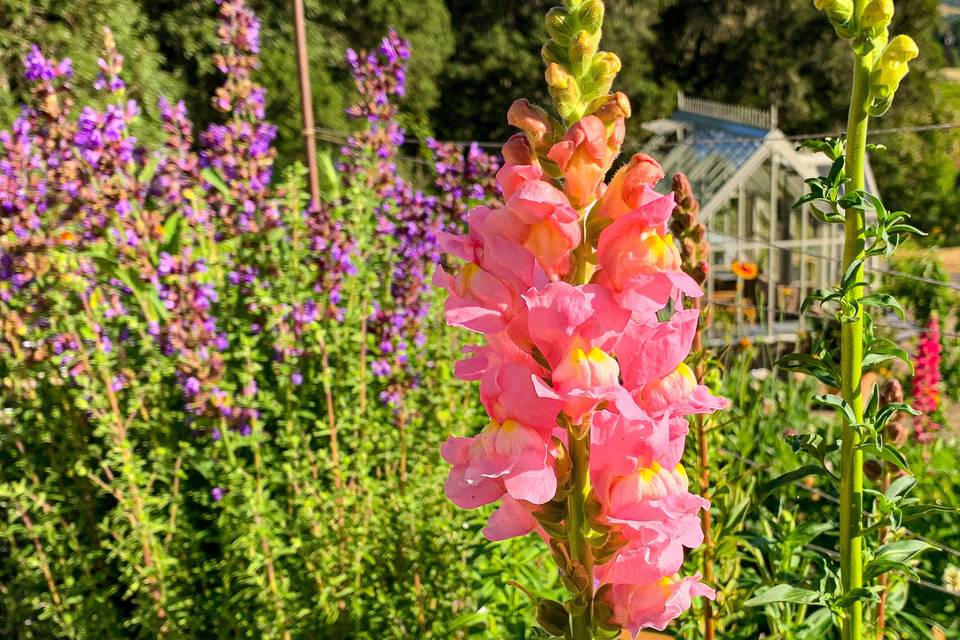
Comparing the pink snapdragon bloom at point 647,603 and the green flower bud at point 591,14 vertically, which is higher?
the green flower bud at point 591,14

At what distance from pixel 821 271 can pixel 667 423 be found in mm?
11133

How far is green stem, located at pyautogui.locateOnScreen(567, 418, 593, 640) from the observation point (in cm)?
107

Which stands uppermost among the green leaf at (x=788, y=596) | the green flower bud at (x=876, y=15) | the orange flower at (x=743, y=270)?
the green flower bud at (x=876, y=15)

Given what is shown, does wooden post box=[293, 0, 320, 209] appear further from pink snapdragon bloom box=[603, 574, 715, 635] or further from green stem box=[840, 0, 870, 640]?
pink snapdragon bloom box=[603, 574, 715, 635]

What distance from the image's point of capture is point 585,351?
100 cm

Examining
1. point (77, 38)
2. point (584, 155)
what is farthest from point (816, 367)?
point (77, 38)

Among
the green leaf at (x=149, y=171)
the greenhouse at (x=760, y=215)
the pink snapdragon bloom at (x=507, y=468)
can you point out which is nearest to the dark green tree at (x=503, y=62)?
the greenhouse at (x=760, y=215)

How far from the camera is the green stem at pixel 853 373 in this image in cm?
126

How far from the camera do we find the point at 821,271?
11.2 meters

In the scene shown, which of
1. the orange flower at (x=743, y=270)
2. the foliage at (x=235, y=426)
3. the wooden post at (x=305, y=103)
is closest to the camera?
the foliage at (x=235, y=426)

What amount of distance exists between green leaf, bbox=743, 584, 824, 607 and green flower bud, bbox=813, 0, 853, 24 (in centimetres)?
92

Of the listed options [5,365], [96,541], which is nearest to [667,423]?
[96,541]

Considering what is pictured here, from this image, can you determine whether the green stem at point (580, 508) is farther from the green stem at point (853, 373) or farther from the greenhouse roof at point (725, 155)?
the greenhouse roof at point (725, 155)

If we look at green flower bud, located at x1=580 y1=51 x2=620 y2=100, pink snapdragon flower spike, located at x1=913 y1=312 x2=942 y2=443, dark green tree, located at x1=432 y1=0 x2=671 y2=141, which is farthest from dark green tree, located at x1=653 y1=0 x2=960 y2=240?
green flower bud, located at x1=580 y1=51 x2=620 y2=100
